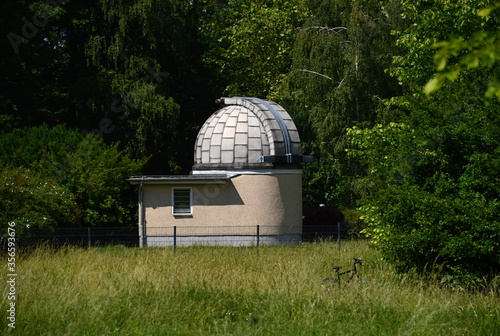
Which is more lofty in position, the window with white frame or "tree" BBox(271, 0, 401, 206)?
"tree" BBox(271, 0, 401, 206)

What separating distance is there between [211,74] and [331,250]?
25490mm

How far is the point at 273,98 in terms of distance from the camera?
3866 centimetres

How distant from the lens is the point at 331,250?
67.8 ft

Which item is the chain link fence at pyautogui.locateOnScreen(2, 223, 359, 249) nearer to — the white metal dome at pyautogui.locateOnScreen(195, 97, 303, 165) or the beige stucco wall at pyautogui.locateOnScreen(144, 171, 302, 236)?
the beige stucco wall at pyautogui.locateOnScreen(144, 171, 302, 236)

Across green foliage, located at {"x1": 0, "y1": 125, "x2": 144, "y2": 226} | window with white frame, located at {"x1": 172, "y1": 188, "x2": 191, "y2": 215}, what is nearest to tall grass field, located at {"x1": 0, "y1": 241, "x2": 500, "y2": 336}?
green foliage, located at {"x1": 0, "y1": 125, "x2": 144, "y2": 226}

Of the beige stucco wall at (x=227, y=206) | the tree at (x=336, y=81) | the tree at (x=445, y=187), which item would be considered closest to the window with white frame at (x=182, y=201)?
the beige stucco wall at (x=227, y=206)

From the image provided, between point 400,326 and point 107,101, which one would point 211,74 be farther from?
point 400,326

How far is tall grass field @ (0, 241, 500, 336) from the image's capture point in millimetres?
9578

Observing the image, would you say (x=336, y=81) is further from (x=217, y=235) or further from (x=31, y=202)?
(x=31, y=202)

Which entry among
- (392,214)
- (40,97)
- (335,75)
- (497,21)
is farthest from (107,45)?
(392,214)

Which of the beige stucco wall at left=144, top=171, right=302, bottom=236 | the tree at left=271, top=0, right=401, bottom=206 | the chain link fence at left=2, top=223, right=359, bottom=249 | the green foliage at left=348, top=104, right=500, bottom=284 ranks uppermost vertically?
the tree at left=271, top=0, right=401, bottom=206

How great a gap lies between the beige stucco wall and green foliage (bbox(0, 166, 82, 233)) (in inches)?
141

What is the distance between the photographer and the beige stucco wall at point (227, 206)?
86.7 feet

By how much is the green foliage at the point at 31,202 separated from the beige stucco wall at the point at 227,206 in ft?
11.8
